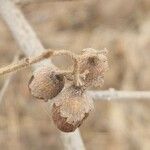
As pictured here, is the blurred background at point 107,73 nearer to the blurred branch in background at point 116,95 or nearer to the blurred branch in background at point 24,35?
the blurred branch in background at point 24,35

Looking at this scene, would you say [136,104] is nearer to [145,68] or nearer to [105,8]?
[145,68]

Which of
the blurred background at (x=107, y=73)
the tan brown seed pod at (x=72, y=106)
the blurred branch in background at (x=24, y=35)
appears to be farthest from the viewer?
the blurred background at (x=107, y=73)

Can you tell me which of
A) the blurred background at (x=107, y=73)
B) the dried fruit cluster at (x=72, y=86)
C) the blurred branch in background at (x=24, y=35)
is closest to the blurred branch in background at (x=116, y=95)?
the blurred branch in background at (x=24, y=35)

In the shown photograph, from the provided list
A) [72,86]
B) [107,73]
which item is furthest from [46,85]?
[107,73]

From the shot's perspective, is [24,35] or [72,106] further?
[24,35]

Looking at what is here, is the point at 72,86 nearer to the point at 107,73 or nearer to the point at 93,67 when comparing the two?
the point at 93,67
